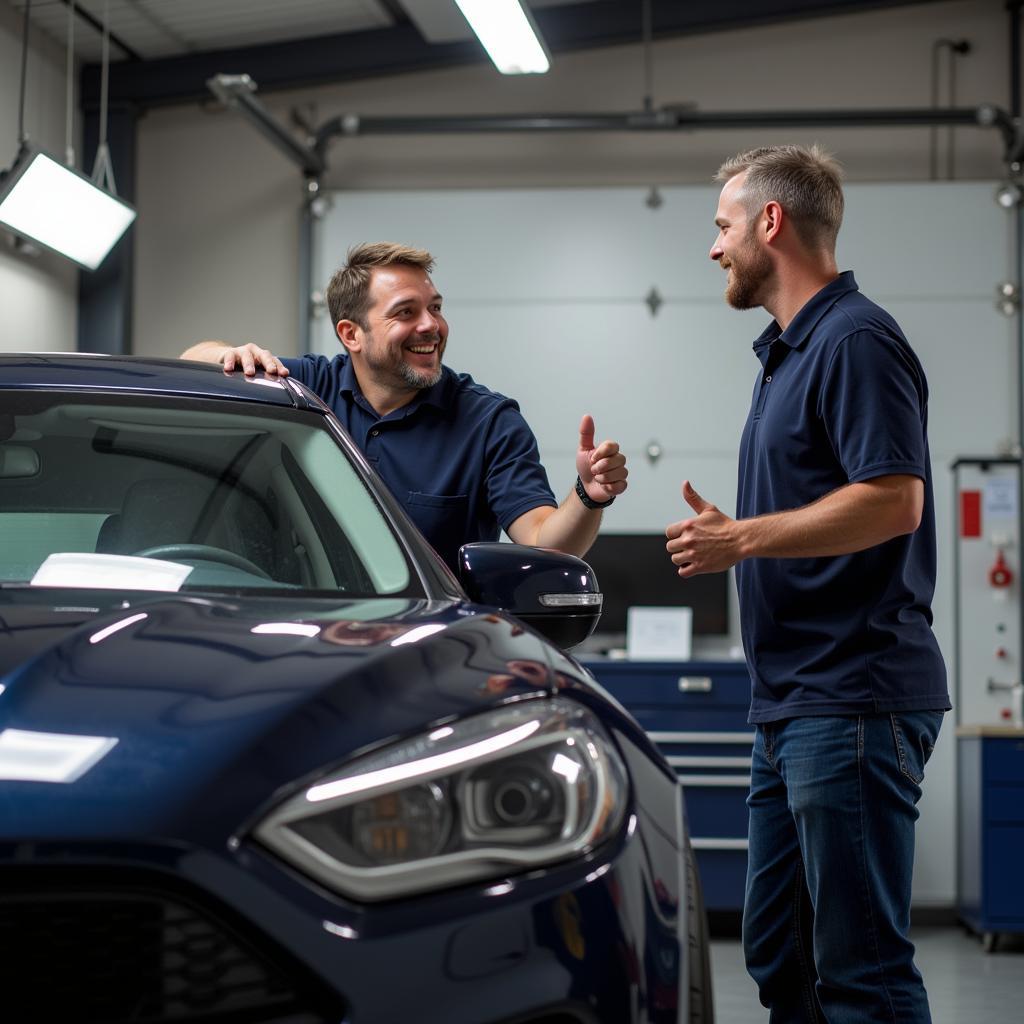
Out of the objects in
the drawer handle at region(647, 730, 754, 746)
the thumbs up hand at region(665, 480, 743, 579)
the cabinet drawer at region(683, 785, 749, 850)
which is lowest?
the cabinet drawer at region(683, 785, 749, 850)

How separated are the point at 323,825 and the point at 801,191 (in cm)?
158

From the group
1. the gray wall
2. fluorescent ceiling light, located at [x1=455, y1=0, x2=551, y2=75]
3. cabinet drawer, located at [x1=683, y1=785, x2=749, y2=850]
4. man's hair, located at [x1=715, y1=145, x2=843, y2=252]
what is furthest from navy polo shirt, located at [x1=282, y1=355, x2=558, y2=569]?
the gray wall

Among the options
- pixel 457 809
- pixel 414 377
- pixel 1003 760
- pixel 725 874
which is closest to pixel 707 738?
pixel 725 874

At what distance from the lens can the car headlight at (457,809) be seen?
3.05 feet

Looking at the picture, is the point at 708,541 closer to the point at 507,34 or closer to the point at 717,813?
the point at 507,34

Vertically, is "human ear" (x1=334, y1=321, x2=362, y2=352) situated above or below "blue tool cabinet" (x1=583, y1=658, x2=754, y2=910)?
above

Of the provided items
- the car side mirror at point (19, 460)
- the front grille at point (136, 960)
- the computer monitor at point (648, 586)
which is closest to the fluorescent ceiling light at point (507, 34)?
the computer monitor at point (648, 586)

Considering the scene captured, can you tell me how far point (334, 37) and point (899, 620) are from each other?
5.70 m

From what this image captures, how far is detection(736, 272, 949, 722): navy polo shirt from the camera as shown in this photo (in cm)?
196

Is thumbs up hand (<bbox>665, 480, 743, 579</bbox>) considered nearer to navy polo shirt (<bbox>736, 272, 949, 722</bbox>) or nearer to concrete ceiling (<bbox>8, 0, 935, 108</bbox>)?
navy polo shirt (<bbox>736, 272, 949, 722</bbox>)

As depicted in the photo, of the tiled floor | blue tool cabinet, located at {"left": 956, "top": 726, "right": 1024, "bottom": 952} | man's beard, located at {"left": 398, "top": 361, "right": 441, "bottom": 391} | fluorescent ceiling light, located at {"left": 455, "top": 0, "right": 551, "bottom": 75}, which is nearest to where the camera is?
man's beard, located at {"left": 398, "top": 361, "right": 441, "bottom": 391}

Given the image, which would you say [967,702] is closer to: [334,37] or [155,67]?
[334,37]

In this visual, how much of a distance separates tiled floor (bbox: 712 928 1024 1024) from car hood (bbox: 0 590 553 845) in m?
3.35

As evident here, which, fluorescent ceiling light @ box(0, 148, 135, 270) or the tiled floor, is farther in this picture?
fluorescent ceiling light @ box(0, 148, 135, 270)
